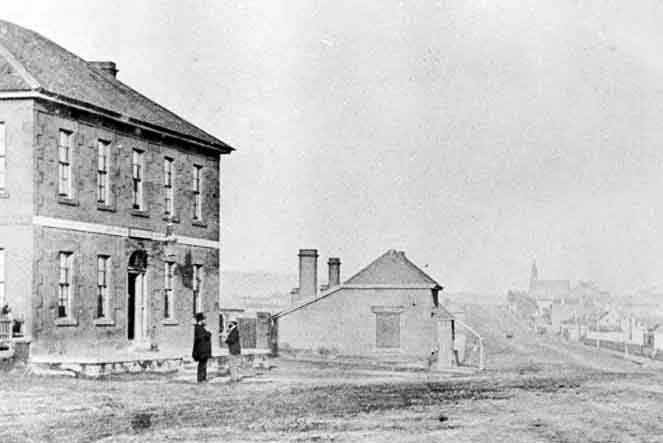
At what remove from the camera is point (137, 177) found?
32.1 metres

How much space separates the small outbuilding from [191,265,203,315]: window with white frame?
17114mm

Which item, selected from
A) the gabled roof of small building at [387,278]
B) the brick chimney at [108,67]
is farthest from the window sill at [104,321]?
the gabled roof of small building at [387,278]

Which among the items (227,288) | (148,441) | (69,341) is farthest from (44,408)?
(227,288)

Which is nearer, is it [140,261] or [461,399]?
[461,399]

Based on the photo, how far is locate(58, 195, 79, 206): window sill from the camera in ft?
91.8

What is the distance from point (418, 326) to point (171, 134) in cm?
2304

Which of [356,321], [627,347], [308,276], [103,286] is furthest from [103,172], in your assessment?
[627,347]

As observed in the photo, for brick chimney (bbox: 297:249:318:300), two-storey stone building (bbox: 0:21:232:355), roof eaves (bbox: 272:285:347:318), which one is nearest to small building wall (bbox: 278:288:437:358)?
roof eaves (bbox: 272:285:347:318)

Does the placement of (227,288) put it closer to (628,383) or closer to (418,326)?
(418,326)

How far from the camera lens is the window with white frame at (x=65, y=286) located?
91.7ft

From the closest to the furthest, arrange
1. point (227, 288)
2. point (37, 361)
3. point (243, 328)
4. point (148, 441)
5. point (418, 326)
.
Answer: point (148, 441) → point (37, 361) → point (243, 328) → point (418, 326) → point (227, 288)

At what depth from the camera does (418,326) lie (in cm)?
5300

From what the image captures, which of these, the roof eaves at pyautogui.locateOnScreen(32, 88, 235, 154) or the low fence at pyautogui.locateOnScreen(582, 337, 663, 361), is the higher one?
the roof eaves at pyautogui.locateOnScreen(32, 88, 235, 154)

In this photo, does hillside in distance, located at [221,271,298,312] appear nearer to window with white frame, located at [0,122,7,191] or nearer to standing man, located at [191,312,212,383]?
window with white frame, located at [0,122,7,191]
